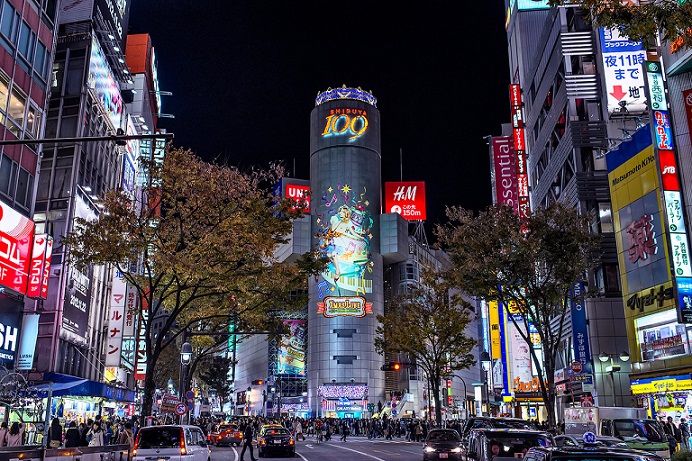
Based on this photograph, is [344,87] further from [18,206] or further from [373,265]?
[18,206]

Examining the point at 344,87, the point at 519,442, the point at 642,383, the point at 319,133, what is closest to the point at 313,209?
the point at 319,133

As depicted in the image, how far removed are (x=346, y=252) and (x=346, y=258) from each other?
1.04 meters

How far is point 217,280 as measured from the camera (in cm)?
2283

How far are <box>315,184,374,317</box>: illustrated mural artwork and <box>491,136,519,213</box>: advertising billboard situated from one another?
4981 centimetres

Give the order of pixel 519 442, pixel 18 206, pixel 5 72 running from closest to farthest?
pixel 519 442 → pixel 5 72 → pixel 18 206

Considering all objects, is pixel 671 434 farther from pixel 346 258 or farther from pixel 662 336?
pixel 346 258

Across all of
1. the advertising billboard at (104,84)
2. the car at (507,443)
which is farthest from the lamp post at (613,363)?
the advertising billboard at (104,84)

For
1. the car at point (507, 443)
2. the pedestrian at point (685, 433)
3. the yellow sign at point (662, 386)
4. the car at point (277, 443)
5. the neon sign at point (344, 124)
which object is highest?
the neon sign at point (344, 124)

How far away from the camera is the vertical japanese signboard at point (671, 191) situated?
2659cm

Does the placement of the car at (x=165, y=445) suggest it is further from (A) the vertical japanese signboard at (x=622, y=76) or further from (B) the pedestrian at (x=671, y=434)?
(A) the vertical japanese signboard at (x=622, y=76)

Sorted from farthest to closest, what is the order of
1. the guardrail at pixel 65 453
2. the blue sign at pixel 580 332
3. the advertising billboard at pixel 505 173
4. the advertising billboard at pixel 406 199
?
the advertising billboard at pixel 406 199 → the advertising billboard at pixel 505 173 → the blue sign at pixel 580 332 → the guardrail at pixel 65 453

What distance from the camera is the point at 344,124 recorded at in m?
110

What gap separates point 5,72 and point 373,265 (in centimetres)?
8481

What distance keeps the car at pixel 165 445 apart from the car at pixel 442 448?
374 inches
